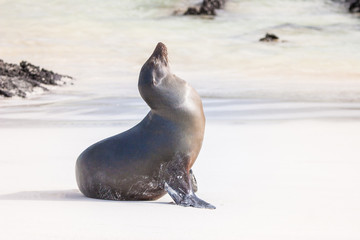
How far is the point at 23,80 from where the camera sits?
20.3 meters

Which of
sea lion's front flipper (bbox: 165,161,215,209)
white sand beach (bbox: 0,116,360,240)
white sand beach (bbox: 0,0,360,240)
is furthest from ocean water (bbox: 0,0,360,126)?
sea lion's front flipper (bbox: 165,161,215,209)

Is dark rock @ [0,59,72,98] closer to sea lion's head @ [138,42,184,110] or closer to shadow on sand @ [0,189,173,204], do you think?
shadow on sand @ [0,189,173,204]

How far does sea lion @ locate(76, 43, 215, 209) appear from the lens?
5.72 metres

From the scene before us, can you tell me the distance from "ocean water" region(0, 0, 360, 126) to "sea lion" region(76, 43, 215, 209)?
6.58m

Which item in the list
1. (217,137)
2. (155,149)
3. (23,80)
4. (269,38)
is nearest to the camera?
(155,149)

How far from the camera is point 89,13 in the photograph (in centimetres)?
4450

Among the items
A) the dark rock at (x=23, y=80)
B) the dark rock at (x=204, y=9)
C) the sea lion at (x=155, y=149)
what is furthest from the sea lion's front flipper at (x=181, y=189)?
the dark rock at (x=204, y=9)

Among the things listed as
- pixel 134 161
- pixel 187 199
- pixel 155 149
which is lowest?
pixel 187 199

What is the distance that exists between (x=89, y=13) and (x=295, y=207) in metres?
39.9

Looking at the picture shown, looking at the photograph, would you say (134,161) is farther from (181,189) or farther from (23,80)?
(23,80)

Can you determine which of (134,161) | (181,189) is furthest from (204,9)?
(181,189)

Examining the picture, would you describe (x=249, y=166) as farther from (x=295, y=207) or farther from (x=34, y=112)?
(x=34, y=112)

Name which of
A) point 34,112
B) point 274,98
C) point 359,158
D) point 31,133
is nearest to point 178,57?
point 274,98

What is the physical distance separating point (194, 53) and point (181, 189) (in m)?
29.7
